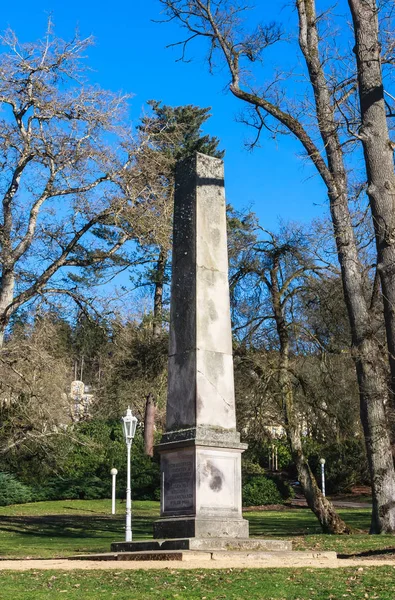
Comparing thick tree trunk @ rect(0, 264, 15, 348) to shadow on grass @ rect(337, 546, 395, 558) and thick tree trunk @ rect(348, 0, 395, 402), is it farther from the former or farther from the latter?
shadow on grass @ rect(337, 546, 395, 558)

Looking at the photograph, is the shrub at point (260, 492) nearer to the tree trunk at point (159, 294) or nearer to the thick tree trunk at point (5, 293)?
the tree trunk at point (159, 294)

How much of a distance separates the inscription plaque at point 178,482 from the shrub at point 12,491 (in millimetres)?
23419

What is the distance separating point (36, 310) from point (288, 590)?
1374 cm

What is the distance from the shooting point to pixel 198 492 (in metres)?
11.3

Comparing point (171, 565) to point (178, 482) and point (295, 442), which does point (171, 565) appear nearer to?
point (178, 482)

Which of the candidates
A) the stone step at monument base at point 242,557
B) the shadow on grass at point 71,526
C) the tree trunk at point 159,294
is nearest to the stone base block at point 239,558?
the stone step at monument base at point 242,557

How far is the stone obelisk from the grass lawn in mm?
1916

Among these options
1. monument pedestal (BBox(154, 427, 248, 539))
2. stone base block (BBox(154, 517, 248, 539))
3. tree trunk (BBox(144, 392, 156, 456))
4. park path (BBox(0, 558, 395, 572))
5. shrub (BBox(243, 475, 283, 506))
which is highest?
tree trunk (BBox(144, 392, 156, 456))

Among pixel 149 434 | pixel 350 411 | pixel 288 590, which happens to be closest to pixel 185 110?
pixel 149 434

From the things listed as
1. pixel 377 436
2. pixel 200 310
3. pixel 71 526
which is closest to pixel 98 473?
pixel 71 526

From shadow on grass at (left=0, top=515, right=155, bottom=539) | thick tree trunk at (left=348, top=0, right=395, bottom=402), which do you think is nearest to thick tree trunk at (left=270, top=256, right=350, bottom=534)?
shadow on grass at (left=0, top=515, right=155, bottom=539)

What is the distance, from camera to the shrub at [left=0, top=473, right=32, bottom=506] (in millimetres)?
33562

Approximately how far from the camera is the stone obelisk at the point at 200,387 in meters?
11.4

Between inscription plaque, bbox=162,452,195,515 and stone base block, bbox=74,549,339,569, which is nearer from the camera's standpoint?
stone base block, bbox=74,549,339,569
